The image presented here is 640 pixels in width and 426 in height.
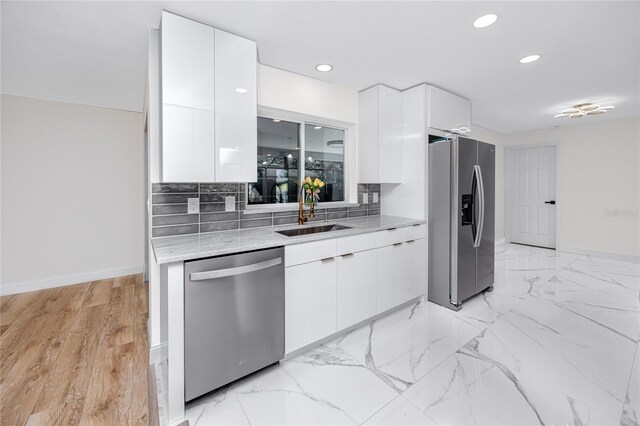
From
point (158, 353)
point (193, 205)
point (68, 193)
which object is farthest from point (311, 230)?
point (68, 193)

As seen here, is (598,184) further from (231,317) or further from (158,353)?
(158,353)

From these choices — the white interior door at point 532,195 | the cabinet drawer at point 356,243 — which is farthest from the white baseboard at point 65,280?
the white interior door at point 532,195

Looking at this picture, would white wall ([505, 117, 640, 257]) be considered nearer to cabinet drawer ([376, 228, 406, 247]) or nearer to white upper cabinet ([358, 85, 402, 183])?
white upper cabinet ([358, 85, 402, 183])

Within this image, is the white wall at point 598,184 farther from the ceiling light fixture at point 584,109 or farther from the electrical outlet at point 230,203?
the electrical outlet at point 230,203

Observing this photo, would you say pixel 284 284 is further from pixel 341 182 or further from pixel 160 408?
pixel 341 182

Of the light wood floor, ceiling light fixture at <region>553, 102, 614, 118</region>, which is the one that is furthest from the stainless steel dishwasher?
ceiling light fixture at <region>553, 102, 614, 118</region>

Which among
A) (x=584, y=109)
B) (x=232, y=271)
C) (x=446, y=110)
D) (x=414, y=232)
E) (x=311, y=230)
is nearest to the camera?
(x=232, y=271)

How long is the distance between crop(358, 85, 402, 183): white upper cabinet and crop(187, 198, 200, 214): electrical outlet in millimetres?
1804

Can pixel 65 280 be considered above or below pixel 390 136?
below

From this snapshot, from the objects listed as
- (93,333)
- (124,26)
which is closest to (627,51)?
(124,26)

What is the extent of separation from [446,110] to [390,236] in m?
1.70

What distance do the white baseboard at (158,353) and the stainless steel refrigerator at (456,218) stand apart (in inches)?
104

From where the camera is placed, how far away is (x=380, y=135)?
3123 mm

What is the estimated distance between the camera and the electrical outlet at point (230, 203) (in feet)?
8.03
